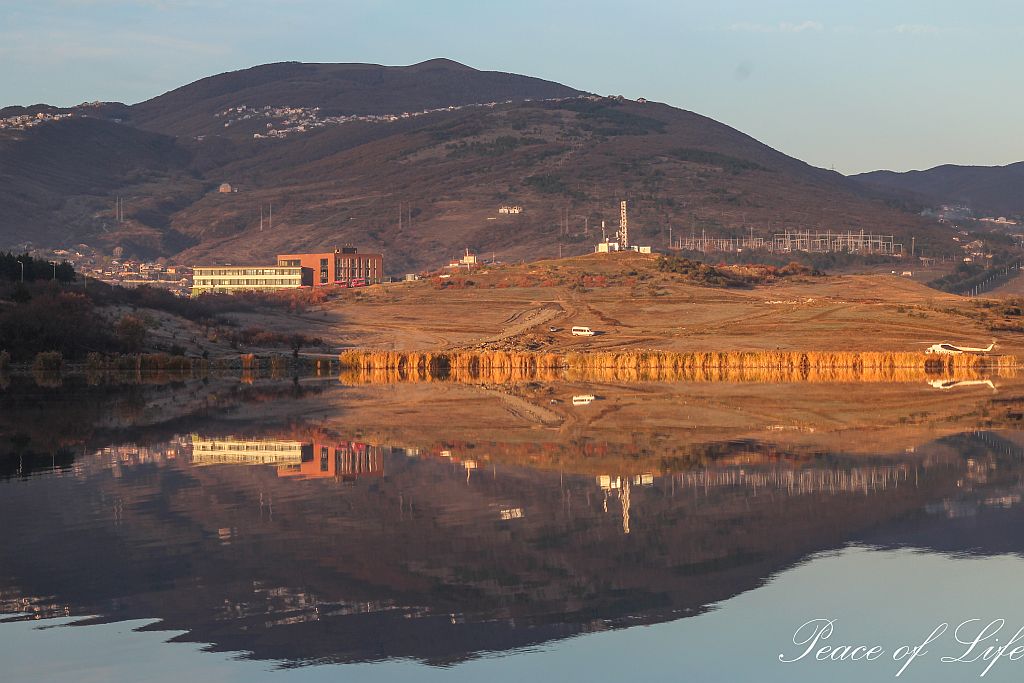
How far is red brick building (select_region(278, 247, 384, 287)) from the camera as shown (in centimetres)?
19012

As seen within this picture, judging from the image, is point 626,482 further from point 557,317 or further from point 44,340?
point 557,317

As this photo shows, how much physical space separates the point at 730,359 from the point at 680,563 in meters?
62.2

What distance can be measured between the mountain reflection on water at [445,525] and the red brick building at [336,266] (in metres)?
156

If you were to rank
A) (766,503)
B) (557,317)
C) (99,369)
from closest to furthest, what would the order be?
(766,503), (99,369), (557,317)

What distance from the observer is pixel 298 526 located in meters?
20.1

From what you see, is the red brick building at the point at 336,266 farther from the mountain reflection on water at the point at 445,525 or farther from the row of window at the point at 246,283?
the mountain reflection on water at the point at 445,525

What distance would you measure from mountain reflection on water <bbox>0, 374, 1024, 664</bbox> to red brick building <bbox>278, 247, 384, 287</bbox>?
156 meters

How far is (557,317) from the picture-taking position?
106125 mm

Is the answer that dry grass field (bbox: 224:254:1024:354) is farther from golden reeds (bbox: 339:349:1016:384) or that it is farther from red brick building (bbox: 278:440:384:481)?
red brick building (bbox: 278:440:384:481)

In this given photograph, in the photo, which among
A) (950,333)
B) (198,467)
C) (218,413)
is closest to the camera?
(198,467)

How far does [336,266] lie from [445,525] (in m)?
172

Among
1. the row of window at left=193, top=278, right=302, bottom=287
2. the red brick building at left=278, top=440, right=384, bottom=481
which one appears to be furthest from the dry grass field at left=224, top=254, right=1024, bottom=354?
the red brick building at left=278, top=440, right=384, bottom=481

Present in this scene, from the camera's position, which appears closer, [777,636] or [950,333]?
[777,636]

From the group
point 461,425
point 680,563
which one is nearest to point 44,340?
point 461,425
